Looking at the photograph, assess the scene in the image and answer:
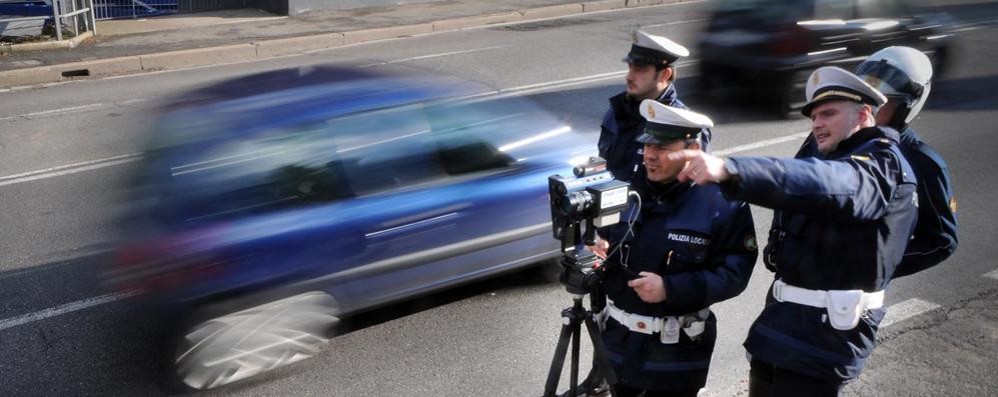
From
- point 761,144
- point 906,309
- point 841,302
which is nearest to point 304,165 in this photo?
point 841,302

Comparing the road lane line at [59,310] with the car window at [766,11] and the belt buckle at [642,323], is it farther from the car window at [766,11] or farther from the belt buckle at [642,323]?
the car window at [766,11]

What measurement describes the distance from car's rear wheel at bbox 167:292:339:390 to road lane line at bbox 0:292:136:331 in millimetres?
916

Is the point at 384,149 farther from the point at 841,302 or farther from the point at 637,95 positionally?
the point at 841,302

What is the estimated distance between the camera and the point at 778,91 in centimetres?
1059

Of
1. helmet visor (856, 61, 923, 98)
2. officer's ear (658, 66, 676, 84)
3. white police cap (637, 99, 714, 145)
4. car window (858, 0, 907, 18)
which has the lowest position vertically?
car window (858, 0, 907, 18)

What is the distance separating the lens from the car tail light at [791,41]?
10.4m

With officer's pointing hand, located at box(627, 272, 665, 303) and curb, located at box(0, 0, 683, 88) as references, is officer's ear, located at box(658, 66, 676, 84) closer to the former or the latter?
officer's pointing hand, located at box(627, 272, 665, 303)

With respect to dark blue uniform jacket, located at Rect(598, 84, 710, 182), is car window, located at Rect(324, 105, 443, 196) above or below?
below

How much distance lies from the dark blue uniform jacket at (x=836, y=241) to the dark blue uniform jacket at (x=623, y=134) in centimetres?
93

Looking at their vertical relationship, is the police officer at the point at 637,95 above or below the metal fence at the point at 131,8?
above

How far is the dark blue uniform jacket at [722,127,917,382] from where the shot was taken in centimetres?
269

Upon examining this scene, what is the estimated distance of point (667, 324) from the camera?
348 cm

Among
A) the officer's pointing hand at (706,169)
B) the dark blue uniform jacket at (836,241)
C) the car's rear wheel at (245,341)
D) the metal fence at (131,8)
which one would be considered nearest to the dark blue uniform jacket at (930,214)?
the dark blue uniform jacket at (836,241)

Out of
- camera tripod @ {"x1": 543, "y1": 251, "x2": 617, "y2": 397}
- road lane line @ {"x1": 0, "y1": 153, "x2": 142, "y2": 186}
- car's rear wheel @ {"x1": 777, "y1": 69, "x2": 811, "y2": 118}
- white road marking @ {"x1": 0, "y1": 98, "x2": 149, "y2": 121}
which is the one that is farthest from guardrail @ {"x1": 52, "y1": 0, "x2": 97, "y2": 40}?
camera tripod @ {"x1": 543, "y1": 251, "x2": 617, "y2": 397}
